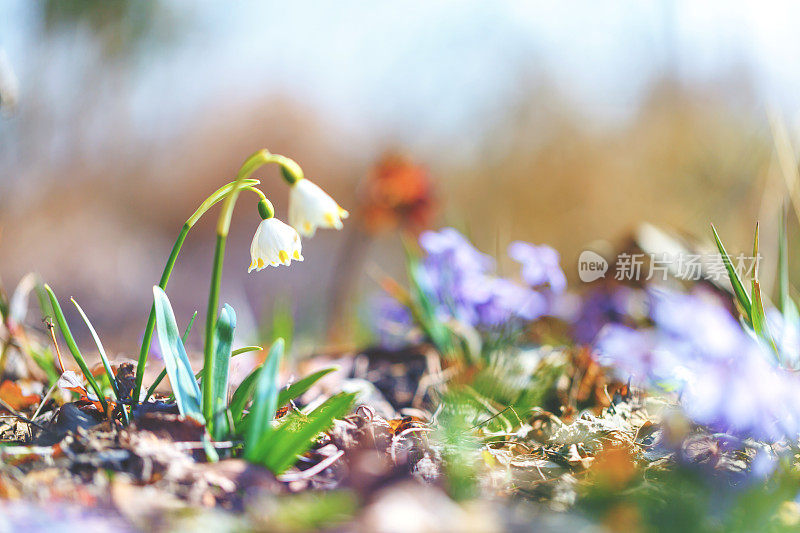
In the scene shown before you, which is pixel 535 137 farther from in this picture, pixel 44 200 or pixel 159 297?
pixel 159 297

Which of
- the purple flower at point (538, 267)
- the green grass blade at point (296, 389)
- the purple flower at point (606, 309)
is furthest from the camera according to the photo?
the purple flower at point (606, 309)

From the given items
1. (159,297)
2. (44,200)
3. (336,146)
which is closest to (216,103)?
(336,146)

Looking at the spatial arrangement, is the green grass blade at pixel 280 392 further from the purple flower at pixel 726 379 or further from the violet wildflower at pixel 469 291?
the violet wildflower at pixel 469 291

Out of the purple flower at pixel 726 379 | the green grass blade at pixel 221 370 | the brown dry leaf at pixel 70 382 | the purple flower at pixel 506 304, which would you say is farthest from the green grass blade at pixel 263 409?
the purple flower at pixel 506 304

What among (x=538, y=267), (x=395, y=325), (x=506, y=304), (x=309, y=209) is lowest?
(x=395, y=325)

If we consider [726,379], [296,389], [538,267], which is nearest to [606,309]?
[538,267]

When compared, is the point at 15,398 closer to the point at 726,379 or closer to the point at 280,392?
the point at 280,392

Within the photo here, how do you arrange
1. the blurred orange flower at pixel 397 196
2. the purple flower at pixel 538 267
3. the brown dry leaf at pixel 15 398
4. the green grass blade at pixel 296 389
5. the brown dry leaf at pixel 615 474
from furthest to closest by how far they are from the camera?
the blurred orange flower at pixel 397 196 → the purple flower at pixel 538 267 → the brown dry leaf at pixel 15 398 → the green grass blade at pixel 296 389 → the brown dry leaf at pixel 615 474
